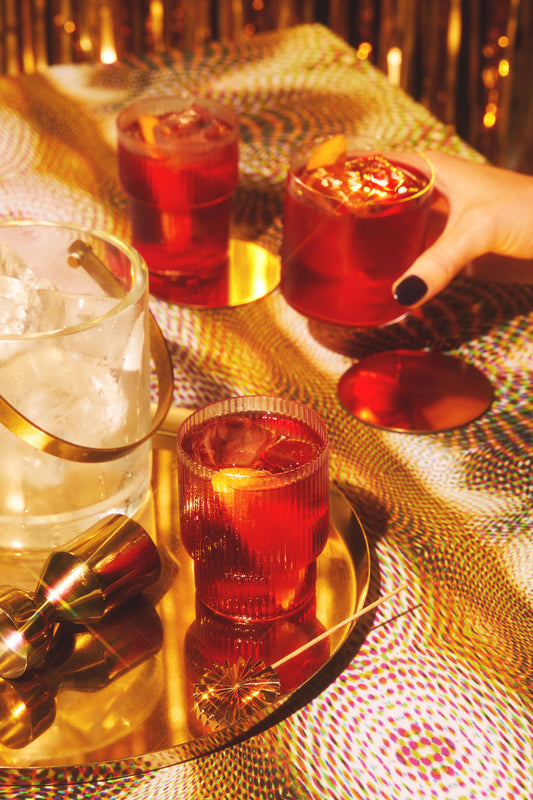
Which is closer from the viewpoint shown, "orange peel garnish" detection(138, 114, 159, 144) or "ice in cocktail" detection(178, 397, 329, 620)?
"ice in cocktail" detection(178, 397, 329, 620)

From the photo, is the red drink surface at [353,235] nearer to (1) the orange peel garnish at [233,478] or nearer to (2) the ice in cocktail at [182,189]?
(2) the ice in cocktail at [182,189]

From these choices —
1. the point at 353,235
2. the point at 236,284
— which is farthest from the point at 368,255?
the point at 236,284

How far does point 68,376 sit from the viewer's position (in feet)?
2.70

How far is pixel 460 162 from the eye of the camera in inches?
50.3

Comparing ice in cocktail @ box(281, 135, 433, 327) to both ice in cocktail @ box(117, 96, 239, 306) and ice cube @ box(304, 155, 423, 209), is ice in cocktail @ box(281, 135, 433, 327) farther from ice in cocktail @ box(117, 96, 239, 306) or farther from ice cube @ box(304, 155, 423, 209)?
ice in cocktail @ box(117, 96, 239, 306)

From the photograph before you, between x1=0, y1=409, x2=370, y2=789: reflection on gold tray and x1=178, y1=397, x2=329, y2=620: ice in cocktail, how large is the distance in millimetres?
26

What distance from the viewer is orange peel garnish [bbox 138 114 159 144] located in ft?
4.14

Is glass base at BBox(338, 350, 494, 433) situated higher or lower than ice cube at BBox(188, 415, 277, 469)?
lower

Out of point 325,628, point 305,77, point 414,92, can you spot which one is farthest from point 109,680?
point 414,92

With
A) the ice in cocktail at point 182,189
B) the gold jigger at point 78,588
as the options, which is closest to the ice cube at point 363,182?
the ice in cocktail at point 182,189

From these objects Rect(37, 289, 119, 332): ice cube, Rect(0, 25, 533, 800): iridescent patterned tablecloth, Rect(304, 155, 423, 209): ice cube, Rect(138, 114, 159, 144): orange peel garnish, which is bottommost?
Rect(0, 25, 533, 800): iridescent patterned tablecloth

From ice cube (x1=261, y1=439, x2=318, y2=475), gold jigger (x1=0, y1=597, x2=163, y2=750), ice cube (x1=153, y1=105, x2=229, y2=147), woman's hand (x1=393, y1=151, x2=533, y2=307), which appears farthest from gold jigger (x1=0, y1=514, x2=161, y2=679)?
ice cube (x1=153, y1=105, x2=229, y2=147)

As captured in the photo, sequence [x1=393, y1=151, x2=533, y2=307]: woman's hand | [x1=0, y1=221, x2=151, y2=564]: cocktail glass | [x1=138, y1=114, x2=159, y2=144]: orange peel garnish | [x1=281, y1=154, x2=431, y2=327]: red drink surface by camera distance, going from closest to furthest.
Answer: [x1=0, y1=221, x2=151, y2=564]: cocktail glass < [x1=281, y1=154, x2=431, y2=327]: red drink surface < [x1=393, y1=151, x2=533, y2=307]: woman's hand < [x1=138, y1=114, x2=159, y2=144]: orange peel garnish

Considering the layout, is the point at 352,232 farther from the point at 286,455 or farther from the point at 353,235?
the point at 286,455
